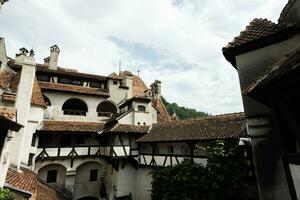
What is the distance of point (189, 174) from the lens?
42.5 ft

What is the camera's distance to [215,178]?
11023 millimetres

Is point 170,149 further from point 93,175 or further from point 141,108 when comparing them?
point 93,175

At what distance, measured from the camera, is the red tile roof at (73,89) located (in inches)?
834

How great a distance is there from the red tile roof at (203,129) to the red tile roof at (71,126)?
542 cm

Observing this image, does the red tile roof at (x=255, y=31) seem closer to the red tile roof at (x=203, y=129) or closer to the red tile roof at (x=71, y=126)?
the red tile roof at (x=203, y=129)

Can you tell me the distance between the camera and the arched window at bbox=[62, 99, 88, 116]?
22.6 metres

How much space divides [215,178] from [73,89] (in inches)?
666

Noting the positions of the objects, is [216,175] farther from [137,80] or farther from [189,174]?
[137,80]

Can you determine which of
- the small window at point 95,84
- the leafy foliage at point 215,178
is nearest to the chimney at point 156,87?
the small window at point 95,84

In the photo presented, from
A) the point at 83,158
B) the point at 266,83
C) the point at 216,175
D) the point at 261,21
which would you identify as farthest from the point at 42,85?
the point at 266,83

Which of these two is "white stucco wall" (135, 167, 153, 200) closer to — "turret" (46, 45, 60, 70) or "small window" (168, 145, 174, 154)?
"small window" (168, 145, 174, 154)

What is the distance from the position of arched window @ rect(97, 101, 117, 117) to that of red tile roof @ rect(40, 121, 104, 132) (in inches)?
86.2

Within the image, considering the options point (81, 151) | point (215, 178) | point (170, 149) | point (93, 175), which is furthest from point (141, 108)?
point (215, 178)

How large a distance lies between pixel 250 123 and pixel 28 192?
30.6 feet
